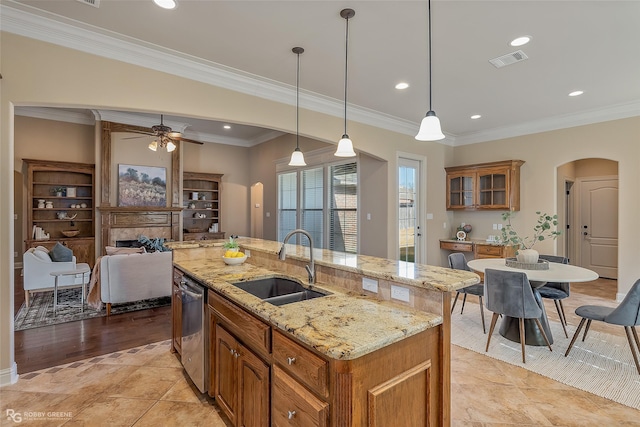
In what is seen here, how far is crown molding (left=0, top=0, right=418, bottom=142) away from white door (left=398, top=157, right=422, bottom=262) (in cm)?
204

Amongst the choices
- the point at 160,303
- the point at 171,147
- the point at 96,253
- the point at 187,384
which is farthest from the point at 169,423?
the point at 96,253

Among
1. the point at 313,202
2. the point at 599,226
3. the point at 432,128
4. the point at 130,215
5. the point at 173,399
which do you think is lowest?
the point at 173,399

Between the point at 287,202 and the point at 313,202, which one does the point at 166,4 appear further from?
the point at 287,202

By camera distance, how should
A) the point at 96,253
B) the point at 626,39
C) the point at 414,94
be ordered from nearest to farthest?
the point at 626,39, the point at 414,94, the point at 96,253

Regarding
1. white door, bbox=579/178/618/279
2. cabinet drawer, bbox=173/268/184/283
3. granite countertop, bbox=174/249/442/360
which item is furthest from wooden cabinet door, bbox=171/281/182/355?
white door, bbox=579/178/618/279

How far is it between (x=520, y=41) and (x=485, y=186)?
3.51 meters

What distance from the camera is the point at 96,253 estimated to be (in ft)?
20.2

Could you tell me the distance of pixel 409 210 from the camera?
592 centimetres

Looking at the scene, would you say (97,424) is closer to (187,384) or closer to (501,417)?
(187,384)

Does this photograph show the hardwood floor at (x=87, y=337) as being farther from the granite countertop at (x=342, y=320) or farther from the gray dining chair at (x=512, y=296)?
the granite countertop at (x=342, y=320)

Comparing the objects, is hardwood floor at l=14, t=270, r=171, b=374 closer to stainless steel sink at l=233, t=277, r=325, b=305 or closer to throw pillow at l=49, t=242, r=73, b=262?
throw pillow at l=49, t=242, r=73, b=262

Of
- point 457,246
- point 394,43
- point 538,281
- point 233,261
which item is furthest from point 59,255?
point 457,246

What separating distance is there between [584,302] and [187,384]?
547cm

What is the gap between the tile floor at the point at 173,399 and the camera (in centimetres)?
211
